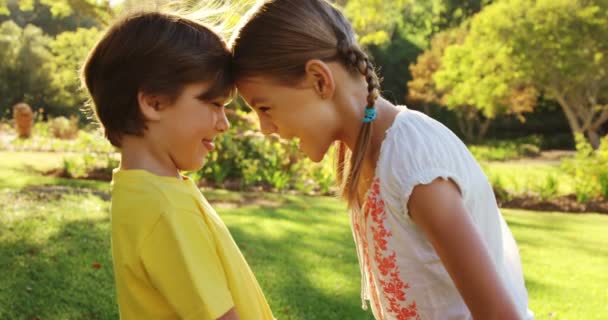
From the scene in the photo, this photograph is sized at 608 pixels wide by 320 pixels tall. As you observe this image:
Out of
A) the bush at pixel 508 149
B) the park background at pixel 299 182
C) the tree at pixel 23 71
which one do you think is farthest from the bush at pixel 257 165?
the tree at pixel 23 71

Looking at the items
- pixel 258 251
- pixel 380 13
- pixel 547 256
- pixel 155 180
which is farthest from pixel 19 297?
pixel 380 13

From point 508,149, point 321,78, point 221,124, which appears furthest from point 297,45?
point 508,149

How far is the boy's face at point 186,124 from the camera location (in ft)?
5.30

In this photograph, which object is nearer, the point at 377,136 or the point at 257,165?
the point at 377,136

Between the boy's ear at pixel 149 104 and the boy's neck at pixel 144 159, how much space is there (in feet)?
0.25

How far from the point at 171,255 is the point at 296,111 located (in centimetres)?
53

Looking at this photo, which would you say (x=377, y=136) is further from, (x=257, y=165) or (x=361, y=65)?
(x=257, y=165)

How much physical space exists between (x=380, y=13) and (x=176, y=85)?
467 inches

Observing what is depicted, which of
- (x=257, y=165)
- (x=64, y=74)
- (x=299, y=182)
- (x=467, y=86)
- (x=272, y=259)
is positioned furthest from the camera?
(x=64, y=74)

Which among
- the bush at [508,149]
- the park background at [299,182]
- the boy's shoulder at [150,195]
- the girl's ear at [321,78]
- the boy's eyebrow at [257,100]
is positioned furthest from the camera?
the bush at [508,149]

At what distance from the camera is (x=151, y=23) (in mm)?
1612

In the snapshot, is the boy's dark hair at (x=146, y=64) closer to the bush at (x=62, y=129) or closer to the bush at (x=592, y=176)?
the bush at (x=592, y=176)

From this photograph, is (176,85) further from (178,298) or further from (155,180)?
(178,298)

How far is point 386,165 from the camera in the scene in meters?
1.50
